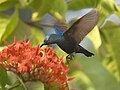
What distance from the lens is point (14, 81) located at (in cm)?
149

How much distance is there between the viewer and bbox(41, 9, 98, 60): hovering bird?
5.47 ft

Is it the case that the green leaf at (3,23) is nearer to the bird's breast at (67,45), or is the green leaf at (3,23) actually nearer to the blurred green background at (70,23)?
the blurred green background at (70,23)

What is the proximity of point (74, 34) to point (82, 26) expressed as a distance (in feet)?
0.16

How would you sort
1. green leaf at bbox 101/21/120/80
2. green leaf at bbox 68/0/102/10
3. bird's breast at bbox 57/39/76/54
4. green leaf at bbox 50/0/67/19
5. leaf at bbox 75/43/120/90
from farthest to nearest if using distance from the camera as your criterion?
leaf at bbox 75/43/120/90 < green leaf at bbox 101/21/120/80 < green leaf at bbox 68/0/102/10 < green leaf at bbox 50/0/67/19 < bird's breast at bbox 57/39/76/54

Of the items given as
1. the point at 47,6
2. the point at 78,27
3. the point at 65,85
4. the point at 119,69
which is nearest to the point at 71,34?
the point at 78,27

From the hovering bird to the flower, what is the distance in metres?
0.08

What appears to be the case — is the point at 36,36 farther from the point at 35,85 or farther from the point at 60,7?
the point at 35,85

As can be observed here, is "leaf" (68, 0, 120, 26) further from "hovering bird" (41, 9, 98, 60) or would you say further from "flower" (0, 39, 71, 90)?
"flower" (0, 39, 71, 90)

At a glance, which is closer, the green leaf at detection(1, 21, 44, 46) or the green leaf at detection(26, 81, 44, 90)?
the green leaf at detection(26, 81, 44, 90)

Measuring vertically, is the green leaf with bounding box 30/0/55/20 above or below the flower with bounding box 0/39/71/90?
above

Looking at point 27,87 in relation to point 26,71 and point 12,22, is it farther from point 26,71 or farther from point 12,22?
point 12,22

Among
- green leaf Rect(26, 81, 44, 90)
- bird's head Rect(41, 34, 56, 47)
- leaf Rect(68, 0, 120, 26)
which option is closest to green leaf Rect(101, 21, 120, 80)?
leaf Rect(68, 0, 120, 26)

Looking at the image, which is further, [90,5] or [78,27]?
[90,5]

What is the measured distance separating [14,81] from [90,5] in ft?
2.96
